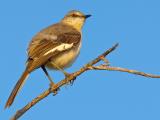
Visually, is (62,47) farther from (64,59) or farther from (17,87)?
(17,87)

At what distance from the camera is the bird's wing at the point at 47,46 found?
20.1ft

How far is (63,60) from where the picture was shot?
682 centimetres

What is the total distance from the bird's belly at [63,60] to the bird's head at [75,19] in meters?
1.65

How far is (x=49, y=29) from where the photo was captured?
299 inches

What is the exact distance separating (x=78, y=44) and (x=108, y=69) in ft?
10.9

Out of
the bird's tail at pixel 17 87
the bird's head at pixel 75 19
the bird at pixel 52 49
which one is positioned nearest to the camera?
the bird's tail at pixel 17 87

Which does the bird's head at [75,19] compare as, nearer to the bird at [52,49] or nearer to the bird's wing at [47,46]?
the bird at [52,49]

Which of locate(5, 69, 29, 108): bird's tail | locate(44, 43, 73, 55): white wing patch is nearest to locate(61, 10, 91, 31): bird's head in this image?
locate(44, 43, 73, 55): white wing patch

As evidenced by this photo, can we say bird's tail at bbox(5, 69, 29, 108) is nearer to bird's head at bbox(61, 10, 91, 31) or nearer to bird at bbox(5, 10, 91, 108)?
bird at bbox(5, 10, 91, 108)

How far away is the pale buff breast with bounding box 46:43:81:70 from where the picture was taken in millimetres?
6723

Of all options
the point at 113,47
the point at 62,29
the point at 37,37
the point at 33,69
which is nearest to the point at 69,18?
the point at 62,29

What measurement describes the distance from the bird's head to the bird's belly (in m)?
1.65

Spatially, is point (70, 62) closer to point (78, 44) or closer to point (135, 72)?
point (78, 44)

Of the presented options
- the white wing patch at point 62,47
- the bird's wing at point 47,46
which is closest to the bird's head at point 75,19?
the bird's wing at point 47,46
